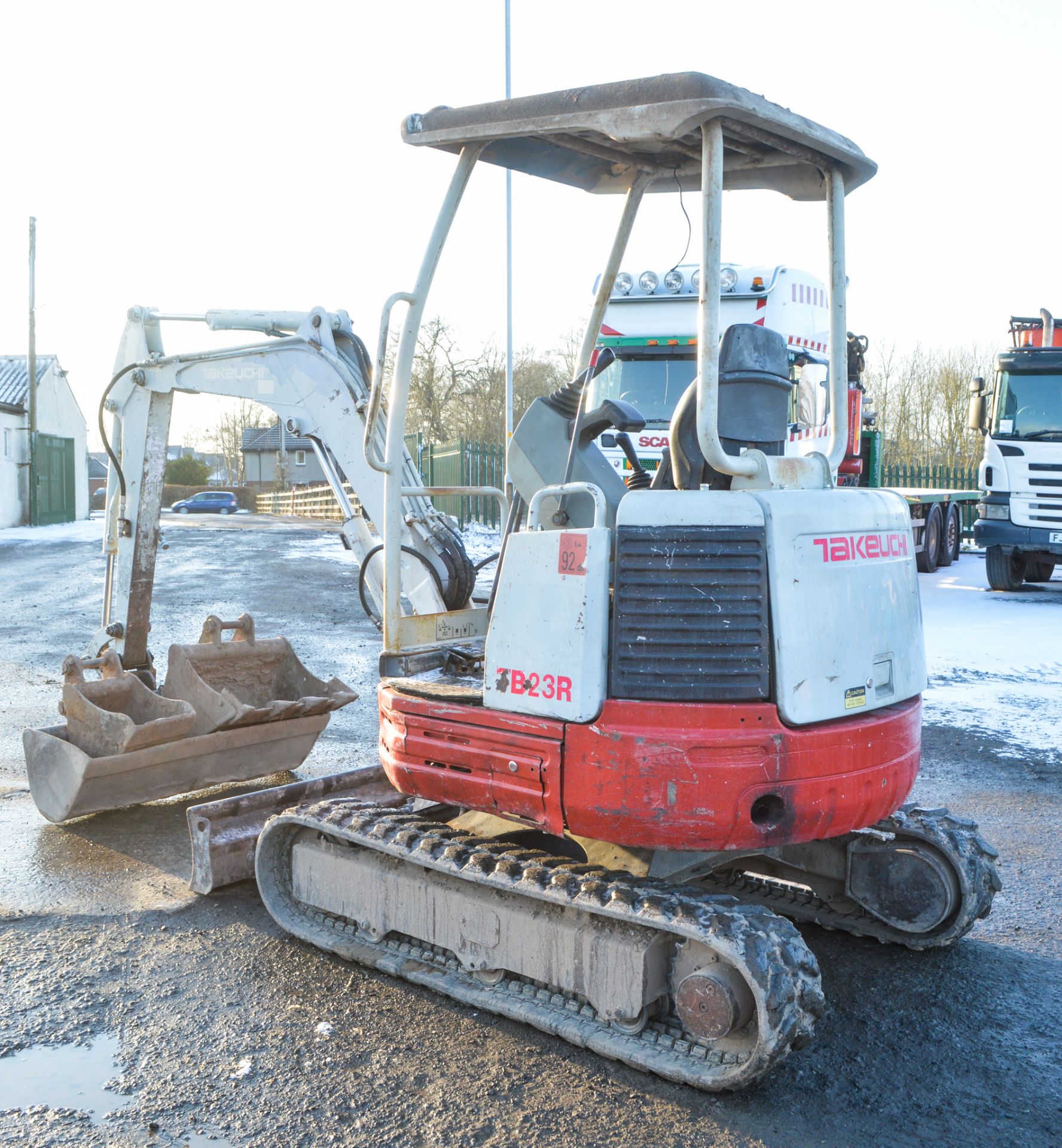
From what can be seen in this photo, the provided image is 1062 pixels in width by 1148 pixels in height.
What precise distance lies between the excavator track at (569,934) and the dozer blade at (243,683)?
1447 millimetres

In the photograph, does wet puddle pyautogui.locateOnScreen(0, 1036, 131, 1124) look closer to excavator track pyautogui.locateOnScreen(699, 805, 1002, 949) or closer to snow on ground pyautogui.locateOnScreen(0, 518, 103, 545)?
excavator track pyautogui.locateOnScreen(699, 805, 1002, 949)

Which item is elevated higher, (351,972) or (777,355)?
(777,355)

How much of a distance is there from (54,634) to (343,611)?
3065 millimetres

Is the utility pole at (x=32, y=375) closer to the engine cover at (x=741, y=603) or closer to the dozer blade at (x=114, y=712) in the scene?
the dozer blade at (x=114, y=712)

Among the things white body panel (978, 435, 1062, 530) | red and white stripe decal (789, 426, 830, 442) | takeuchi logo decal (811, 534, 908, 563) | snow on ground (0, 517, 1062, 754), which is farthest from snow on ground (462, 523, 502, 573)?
takeuchi logo decal (811, 534, 908, 563)

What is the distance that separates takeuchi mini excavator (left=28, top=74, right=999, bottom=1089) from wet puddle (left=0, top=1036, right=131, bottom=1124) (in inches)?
36.6

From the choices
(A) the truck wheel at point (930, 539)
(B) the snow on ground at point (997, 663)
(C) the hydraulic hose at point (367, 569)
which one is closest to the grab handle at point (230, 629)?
(C) the hydraulic hose at point (367, 569)

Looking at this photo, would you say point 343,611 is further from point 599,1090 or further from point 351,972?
point 599,1090

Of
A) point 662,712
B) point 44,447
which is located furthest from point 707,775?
point 44,447

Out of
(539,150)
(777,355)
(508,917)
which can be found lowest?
(508,917)

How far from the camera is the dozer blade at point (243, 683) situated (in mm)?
5703

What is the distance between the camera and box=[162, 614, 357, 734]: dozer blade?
225 inches

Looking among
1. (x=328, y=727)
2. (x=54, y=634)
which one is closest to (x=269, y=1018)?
(x=328, y=727)

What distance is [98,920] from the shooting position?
14.4 feet
